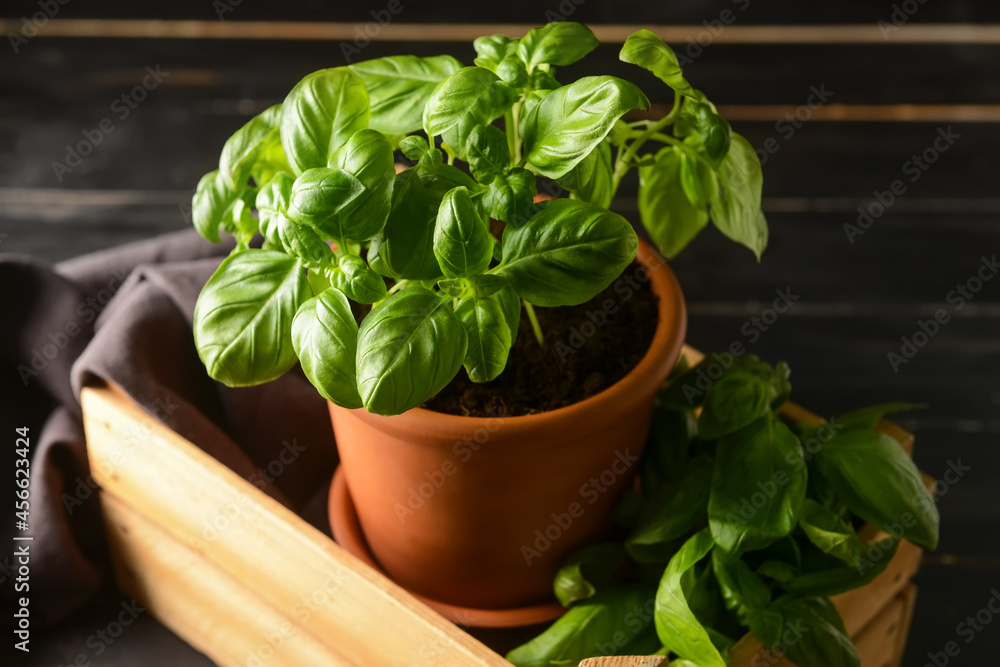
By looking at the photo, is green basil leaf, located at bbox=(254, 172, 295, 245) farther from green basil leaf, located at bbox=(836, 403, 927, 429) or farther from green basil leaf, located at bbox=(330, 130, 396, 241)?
green basil leaf, located at bbox=(836, 403, 927, 429)

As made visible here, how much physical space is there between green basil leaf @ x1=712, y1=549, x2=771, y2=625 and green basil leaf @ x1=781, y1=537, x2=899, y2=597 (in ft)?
0.09

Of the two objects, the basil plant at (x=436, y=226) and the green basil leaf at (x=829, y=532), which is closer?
the basil plant at (x=436, y=226)

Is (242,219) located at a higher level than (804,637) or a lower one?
higher

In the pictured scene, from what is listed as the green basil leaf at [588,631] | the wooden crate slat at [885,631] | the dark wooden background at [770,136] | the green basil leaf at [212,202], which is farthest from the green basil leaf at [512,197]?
the dark wooden background at [770,136]

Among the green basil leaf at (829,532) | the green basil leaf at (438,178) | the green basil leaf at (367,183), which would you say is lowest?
the green basil leaf at (829,532)

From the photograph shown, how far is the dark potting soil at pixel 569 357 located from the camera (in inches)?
28.8

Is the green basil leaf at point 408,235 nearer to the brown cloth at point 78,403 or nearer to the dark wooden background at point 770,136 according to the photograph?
the brown cloth at point 78,403

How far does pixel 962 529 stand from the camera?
1.23 m

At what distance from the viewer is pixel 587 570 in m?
0.81

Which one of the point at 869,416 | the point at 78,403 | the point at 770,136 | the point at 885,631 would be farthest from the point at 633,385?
the point at 770,136

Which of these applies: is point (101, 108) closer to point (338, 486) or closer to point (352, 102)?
point (338, 486)

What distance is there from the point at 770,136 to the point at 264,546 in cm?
125

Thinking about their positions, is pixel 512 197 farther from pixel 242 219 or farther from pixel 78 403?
pixel 78 403

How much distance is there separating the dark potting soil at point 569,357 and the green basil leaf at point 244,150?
0.22 meters
